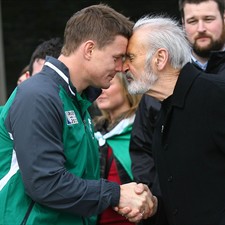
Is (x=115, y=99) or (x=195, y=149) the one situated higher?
(x=195, y=149)

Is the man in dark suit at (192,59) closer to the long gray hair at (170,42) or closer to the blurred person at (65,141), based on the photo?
the long gray hair at (170,42)

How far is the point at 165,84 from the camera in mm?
3336

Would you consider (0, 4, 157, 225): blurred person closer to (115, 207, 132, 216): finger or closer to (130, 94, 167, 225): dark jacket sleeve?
(115, 207, 132, 216): finger

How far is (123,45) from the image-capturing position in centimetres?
330

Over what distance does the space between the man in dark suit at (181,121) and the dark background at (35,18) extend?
10.5 ft

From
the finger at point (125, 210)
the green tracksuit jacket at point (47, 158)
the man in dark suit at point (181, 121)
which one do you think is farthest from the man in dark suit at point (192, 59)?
the green tracksuit jacket at point (47, 158)

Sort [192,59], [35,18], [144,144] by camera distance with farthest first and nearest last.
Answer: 1. [35,18]
2. [144,144]
3. [192,59]

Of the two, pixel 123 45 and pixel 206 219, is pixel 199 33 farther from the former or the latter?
pixel 206 219

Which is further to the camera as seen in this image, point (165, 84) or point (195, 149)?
point (165, 84)

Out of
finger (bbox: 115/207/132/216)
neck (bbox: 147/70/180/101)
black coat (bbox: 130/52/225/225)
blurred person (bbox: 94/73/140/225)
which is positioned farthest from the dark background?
finger (bbox: 115/207/132/216)

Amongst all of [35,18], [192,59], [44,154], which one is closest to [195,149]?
[44,154]

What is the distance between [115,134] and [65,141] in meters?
1.31

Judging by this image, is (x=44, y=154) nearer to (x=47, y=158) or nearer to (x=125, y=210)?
(x=47, y=158)

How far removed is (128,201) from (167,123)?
0.44 metres
